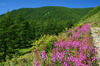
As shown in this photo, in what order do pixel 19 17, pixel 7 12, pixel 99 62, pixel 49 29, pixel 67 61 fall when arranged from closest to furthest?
pixel 67 61 → pixel 99 62 → pixel 7 12 → pixel 19 17 → pixel 49 29

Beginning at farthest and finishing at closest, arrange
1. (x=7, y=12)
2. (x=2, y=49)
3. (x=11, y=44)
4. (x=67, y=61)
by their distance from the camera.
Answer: (x=7, y=12), (x=11, y=44), (x=2, y=49), (x=67, y=61)

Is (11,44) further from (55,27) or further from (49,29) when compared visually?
(55,27)

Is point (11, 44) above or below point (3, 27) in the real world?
below

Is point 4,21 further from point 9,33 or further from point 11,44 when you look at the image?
point 11,44

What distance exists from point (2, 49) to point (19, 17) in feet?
45.8

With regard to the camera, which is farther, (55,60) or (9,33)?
(9,33)

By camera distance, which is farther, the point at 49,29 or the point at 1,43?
the point at 49,29

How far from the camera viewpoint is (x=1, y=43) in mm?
15641

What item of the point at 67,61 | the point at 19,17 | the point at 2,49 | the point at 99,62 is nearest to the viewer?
the point at 67,61

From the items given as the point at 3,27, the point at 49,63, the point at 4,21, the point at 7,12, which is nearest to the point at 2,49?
the point at 3,27

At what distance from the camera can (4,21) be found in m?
17.2

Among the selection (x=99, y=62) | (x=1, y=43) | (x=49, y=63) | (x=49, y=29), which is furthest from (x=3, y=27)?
(x=49, y=29)

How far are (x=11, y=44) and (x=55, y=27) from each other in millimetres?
42055

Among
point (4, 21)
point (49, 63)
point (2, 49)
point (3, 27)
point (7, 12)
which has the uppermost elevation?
point (7, 12)
